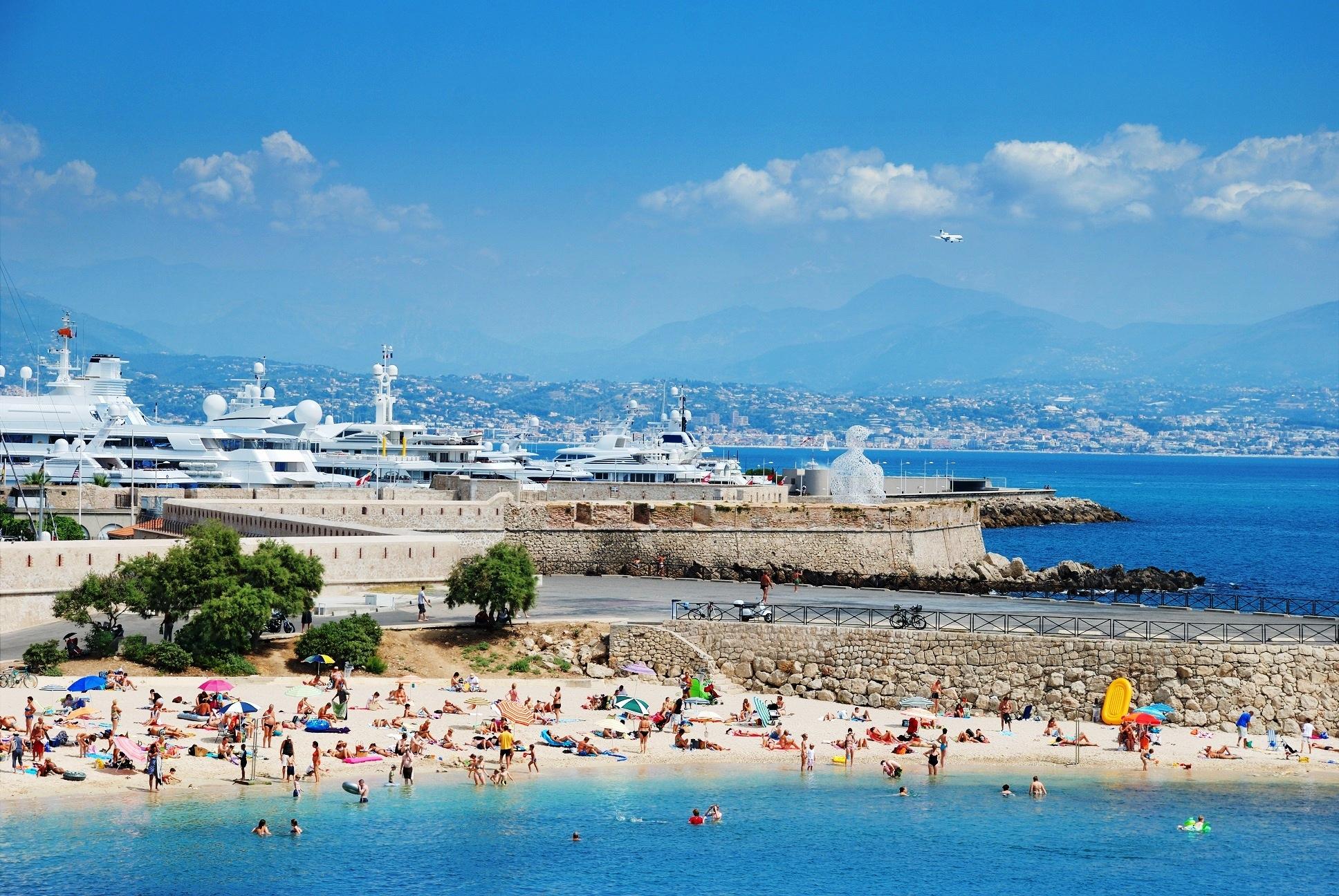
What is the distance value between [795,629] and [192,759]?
14.4m

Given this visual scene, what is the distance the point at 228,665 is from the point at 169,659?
133 cm

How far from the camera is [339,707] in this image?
32.3 m

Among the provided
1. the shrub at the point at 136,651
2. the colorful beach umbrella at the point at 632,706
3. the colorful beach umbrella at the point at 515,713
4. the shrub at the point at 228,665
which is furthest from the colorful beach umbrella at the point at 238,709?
the colorful beach umbrella at the point at 632,706

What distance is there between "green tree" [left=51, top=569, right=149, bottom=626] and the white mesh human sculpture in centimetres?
3875

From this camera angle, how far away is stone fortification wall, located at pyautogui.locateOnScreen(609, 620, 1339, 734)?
109 ft

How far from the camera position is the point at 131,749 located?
2877 centimetres

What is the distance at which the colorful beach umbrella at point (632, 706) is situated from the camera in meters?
34.0

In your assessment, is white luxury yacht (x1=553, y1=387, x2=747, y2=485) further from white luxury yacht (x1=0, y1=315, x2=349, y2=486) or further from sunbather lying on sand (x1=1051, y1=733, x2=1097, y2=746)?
→ sunbather lying on sand (x1=1051, y1=733, x2=1097, y2=746)

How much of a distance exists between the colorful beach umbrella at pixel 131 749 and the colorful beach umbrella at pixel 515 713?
7491 millimetres

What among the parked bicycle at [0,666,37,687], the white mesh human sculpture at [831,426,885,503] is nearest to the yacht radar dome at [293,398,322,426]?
the white mesh human sculpture at [831,426,885,503]

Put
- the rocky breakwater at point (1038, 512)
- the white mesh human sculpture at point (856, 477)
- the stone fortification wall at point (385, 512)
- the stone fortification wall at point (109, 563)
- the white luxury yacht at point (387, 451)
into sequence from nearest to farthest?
the stone fortification wall at point (109, 563) < the stone fortification wall at point (385, 512) < the white mesh human sculpture at point (856, 477) < the white luxury yacht at point (387, 451) < the rocky breakwater at point (1038, 512)

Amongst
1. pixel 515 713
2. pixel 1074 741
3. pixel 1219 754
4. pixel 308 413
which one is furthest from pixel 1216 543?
pixel 515 713

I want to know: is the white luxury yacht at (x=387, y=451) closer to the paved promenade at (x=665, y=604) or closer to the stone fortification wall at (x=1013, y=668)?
the paved promenade at (x=665, y=604)

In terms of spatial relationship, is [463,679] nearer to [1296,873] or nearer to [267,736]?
[267,736]
